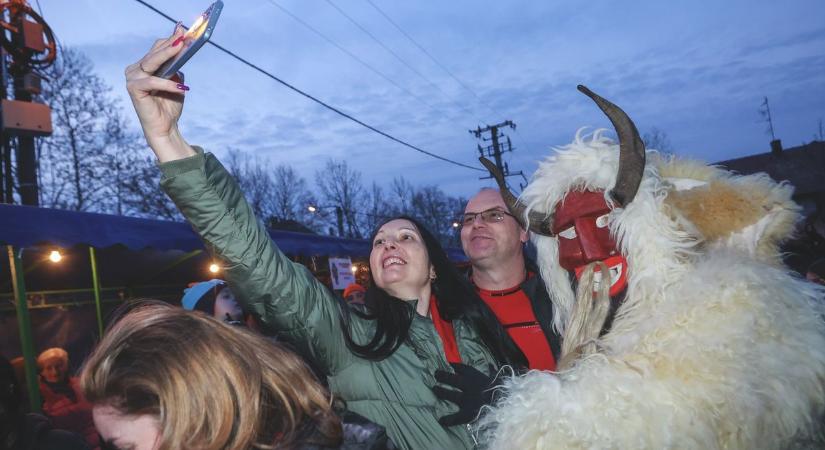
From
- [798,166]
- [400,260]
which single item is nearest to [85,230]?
[400,260]

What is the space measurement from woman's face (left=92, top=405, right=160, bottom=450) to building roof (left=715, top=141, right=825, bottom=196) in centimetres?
2762

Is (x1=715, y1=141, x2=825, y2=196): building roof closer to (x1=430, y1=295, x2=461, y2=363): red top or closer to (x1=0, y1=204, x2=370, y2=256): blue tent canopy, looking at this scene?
(x1=0, y1=204, x2=370, y2=256): blue tent canopy

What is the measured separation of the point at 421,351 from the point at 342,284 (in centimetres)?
549

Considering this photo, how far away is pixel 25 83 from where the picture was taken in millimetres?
8469

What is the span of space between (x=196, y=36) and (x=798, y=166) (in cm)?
3104

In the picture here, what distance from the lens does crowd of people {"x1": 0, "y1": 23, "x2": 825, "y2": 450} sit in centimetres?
112

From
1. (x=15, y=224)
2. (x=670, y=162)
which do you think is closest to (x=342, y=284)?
(x=15, y=224)

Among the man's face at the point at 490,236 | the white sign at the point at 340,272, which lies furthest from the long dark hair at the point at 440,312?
the white sign at the point at 340,272

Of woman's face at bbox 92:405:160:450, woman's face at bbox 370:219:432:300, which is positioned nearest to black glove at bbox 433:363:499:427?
woman's face at bbox 370:219:432:300

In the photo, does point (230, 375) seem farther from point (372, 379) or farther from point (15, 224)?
point (15, 224)

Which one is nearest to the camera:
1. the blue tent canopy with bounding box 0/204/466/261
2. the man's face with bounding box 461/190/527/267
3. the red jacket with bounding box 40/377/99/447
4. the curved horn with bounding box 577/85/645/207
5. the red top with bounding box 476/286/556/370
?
the curved horn with bounding box 577/85/645/207

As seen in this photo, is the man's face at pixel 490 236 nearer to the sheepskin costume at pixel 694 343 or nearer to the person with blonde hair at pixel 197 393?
the sheepskin costume at pixel 694 343

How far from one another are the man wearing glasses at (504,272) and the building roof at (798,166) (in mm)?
25015

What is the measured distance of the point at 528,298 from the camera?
122 inches
